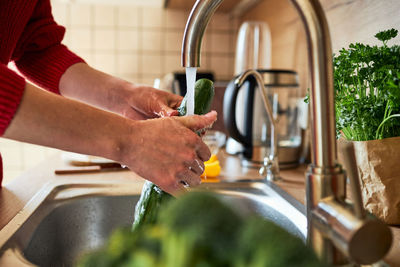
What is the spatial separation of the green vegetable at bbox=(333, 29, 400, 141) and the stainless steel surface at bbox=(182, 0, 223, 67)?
0.27 m

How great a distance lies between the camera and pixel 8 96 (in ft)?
1.74

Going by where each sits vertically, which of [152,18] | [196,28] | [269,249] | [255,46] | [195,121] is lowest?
[269,249]

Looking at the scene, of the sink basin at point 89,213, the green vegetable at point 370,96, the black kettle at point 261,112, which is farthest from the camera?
the black kettle at point 261,112

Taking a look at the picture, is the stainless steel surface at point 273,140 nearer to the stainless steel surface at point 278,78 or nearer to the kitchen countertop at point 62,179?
the kitchen countertop at point 62,179

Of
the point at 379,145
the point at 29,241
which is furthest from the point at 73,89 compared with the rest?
the point at 379,145

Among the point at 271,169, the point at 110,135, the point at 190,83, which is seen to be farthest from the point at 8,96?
the point at 271,169

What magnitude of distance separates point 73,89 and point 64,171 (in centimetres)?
30

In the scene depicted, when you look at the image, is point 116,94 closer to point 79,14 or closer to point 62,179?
point 62,179

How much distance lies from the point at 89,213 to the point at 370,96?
2.22 feet

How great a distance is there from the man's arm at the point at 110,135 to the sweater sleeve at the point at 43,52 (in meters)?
0.47

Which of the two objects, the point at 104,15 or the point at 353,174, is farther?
the point at 104,15

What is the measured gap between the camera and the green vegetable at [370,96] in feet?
Answer: 2.19

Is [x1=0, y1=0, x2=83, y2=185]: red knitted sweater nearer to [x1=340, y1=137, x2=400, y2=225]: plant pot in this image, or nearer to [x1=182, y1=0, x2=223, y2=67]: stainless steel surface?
[x1=182, y1=0, x2=223, y2=67]: stainless steel surface

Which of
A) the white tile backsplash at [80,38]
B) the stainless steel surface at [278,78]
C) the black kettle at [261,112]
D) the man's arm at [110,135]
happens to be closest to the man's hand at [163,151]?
the man's arm at [110,135]
